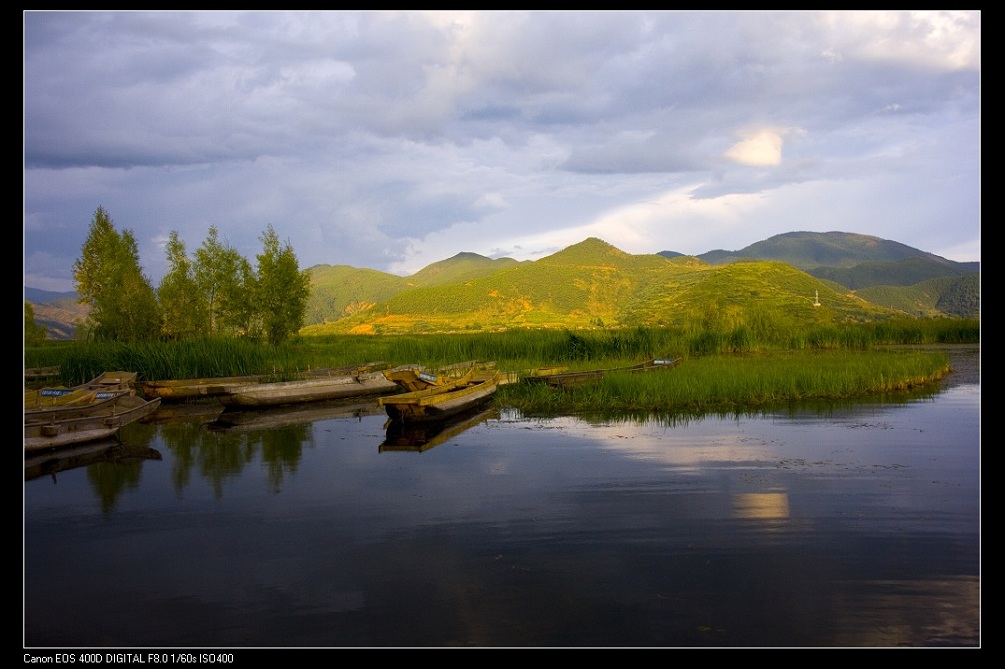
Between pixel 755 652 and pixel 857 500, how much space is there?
5.94 metres

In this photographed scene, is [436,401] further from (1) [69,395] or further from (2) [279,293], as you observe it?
(2) [279,293]

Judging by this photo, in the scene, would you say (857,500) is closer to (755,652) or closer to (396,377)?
(755,652)

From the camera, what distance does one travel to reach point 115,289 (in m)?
38.9

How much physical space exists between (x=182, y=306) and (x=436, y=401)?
90.9 feet

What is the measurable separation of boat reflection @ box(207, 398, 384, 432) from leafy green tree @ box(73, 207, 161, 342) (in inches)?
653

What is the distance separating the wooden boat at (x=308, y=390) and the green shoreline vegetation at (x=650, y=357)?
3515 millimetres

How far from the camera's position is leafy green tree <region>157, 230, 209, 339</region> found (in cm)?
3903

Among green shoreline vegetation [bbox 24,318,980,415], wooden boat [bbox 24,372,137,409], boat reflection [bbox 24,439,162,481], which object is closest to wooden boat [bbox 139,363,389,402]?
green shoreline vegetation [bbox 24,318,980,415]

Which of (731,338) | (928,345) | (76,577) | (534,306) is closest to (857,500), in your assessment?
(76,577)

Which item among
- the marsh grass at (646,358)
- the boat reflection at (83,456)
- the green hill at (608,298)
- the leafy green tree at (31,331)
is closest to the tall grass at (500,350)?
the marsh grass at (646,358)

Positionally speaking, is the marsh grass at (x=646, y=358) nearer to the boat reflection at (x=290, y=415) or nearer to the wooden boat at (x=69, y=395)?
the boat reflection at (x=290, y=415)

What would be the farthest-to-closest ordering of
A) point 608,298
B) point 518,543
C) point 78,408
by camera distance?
point 608,298 → point 78,408 → point 518,543

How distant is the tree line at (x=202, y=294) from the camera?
38.2m

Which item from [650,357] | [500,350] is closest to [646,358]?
[650,357]
